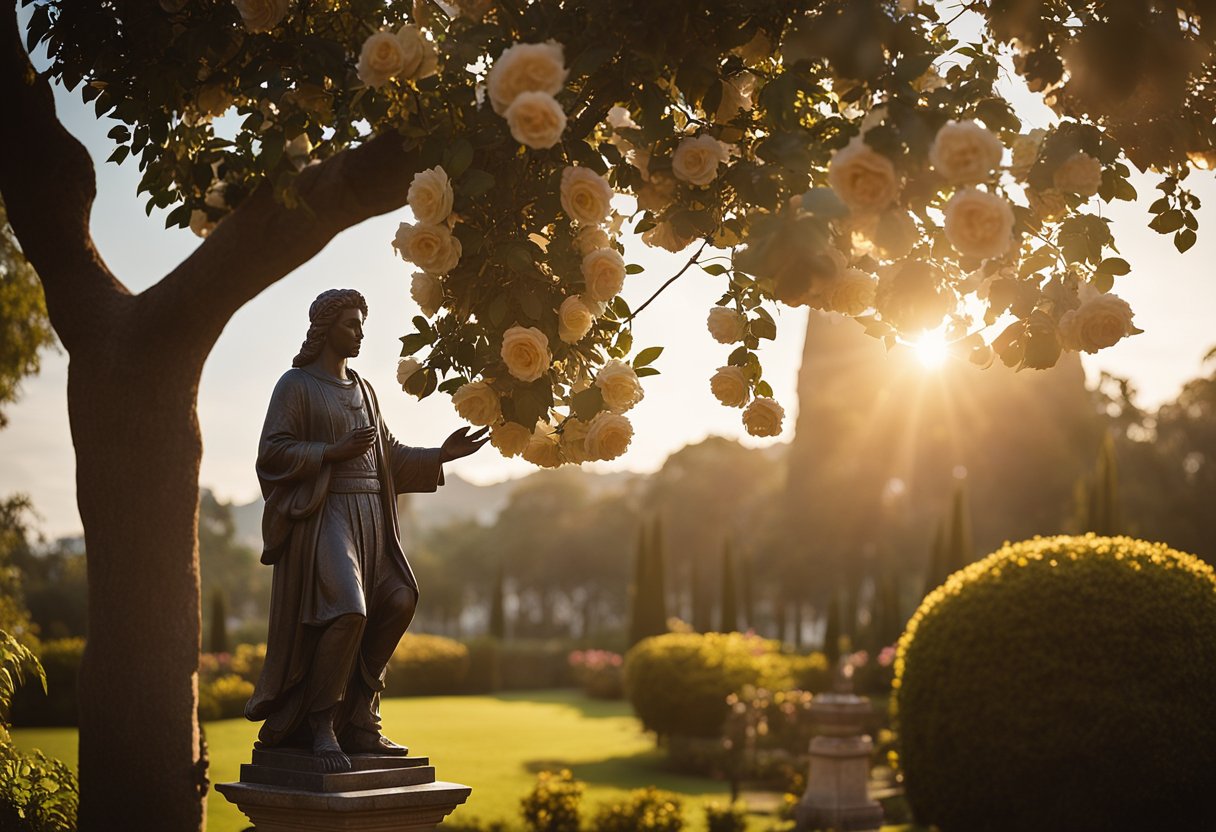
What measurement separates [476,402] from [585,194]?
90 cm

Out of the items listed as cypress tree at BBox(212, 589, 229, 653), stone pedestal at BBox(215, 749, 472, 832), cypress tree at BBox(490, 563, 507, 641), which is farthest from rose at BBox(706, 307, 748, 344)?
cypress tree at BBox(490, 563, 507, 641)

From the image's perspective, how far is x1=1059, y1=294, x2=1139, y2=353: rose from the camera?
13.2 feet

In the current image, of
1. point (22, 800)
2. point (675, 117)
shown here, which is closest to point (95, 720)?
point (22, 800)

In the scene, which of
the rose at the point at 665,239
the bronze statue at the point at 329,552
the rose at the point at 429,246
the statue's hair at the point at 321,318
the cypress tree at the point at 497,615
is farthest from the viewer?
the cypress tree at the point at 497,615

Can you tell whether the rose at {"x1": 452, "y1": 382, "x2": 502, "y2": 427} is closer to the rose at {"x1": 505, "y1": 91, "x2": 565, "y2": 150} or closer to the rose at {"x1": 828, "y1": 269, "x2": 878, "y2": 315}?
the rose at {"x1": 505, "y1": 91, "x2": 565, "y2": 150}

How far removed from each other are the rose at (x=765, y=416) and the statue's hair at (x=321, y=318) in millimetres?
1893

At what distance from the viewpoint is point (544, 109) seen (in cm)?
355

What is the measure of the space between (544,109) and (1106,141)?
6.89 ft

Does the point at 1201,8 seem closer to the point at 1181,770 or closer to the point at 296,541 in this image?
the point at 296,541

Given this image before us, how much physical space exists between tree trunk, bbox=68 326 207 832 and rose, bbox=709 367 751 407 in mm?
3999

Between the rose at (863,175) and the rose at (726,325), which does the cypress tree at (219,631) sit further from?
the rose at (863,175)

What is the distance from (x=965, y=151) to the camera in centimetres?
337

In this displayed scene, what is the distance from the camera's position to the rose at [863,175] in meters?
3.46

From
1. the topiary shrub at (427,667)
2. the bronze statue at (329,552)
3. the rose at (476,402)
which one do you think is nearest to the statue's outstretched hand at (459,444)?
the bronze statue at (329,552)
